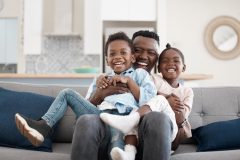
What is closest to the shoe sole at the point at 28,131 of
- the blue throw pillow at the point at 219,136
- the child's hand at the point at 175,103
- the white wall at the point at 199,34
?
the child's hand at the point at 175,103

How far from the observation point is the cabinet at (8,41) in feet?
20.2

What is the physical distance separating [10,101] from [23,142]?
0.28 meters

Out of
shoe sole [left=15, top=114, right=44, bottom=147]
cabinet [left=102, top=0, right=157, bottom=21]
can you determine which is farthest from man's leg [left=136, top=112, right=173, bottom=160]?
cabinet [left=102, top=0, right=157, bottom=21]

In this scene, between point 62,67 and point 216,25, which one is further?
point 216,25

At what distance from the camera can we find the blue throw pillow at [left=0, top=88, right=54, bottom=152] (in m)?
1.89

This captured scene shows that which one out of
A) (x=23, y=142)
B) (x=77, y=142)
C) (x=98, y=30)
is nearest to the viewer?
(x=77, y=142)

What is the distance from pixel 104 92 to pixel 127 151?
17.1 inches

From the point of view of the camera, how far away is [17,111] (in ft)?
6.55

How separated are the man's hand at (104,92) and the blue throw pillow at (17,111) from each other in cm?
34

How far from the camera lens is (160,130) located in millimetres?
1392

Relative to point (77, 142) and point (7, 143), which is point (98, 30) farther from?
point (77, 142)

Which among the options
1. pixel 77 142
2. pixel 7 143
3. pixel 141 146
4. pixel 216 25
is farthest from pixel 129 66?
pixel 216 25

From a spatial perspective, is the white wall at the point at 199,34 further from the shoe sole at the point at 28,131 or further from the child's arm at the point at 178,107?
the shoe sole at the point at 28,131

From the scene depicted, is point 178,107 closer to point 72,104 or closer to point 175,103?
point 175,103
